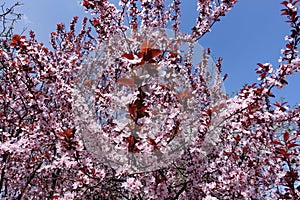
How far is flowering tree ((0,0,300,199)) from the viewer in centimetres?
151

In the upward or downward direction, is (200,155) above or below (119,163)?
above

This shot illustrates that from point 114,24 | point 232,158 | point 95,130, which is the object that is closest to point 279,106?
point 232,158

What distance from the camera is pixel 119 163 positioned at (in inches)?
69.6

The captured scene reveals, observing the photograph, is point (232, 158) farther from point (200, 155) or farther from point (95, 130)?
point (95, 130)

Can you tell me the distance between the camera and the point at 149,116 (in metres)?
1.51

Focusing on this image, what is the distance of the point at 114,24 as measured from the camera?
4668 mm

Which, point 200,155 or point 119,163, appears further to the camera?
point 200,155

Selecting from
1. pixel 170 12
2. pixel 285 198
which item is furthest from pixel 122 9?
pixel 285 198

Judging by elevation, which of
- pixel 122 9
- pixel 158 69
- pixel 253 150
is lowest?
pixel 158 69

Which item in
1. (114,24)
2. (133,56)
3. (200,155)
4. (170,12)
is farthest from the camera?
(170,12)

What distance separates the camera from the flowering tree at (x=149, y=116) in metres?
1.51

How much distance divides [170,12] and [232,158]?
3.29m

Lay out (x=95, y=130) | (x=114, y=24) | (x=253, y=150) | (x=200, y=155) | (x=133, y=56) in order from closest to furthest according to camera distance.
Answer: (x=133, y=56) → (x=95, y=130) → (x=200, y=155) → (x=253, y=150) → (x=114, y=24)

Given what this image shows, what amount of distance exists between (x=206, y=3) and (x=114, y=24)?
1.66 m
